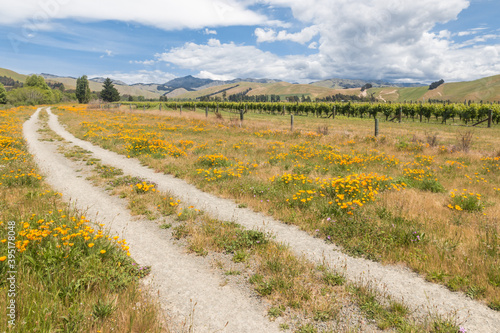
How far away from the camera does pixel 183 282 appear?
4.70 meters

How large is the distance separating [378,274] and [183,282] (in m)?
3.90

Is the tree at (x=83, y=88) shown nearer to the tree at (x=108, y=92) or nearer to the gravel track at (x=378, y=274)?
the tree at (x=108, y=92)

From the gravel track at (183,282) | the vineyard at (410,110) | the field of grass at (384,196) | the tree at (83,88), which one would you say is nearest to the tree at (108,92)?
the tree at (83,88)

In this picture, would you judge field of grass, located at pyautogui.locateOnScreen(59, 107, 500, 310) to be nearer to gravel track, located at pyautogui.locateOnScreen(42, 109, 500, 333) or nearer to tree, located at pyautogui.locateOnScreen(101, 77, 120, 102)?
gravel track, located at pyautogui.locateOnScreen(42, 109, 500, 333)

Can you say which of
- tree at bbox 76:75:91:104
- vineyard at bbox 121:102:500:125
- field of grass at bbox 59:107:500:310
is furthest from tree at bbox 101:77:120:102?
field of grass at bbox 59:107:500:310

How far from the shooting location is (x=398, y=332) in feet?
11.7

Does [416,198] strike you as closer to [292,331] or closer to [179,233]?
[292,331]

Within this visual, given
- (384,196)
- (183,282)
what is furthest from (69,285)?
(384,196)

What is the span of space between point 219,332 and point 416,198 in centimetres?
788

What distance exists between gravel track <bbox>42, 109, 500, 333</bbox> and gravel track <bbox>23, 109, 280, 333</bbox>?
6.20 ft

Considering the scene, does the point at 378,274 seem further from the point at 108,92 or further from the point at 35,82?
the point at 35,82

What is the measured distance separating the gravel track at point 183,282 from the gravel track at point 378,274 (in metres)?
1.89

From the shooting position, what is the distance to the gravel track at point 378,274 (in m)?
3.91

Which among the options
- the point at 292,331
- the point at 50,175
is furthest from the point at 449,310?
the point at 50,175
